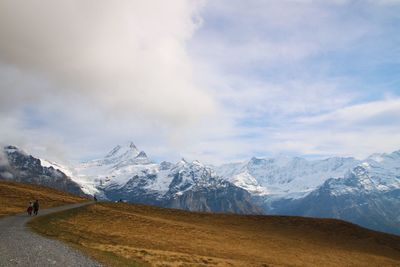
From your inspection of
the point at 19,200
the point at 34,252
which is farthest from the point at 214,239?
the point at 19,200

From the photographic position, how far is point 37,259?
112ft

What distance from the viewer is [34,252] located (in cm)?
3688

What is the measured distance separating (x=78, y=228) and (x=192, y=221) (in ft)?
119

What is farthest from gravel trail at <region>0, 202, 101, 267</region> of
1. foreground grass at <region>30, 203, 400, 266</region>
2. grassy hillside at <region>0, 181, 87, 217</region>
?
grassy hillside at <region>0, 181, 87, 217</region>

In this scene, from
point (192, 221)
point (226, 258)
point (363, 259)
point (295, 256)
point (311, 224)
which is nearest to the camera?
point (226, 258)

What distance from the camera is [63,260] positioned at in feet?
115

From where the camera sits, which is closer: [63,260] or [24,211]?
[63,260]

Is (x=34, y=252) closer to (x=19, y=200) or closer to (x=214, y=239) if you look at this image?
(x=214, y=239)

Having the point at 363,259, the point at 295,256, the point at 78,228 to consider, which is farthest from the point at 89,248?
the point at 363,259

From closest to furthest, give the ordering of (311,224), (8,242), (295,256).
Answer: (8,242)
(295,256)
(311,224)

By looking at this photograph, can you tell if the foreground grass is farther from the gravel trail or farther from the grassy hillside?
the grassy hillside

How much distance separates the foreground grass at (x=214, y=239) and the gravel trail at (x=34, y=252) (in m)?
2.47

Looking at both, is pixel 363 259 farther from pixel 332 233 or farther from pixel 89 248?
pixel 89 248

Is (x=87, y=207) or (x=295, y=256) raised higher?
(x=87, y=207)
